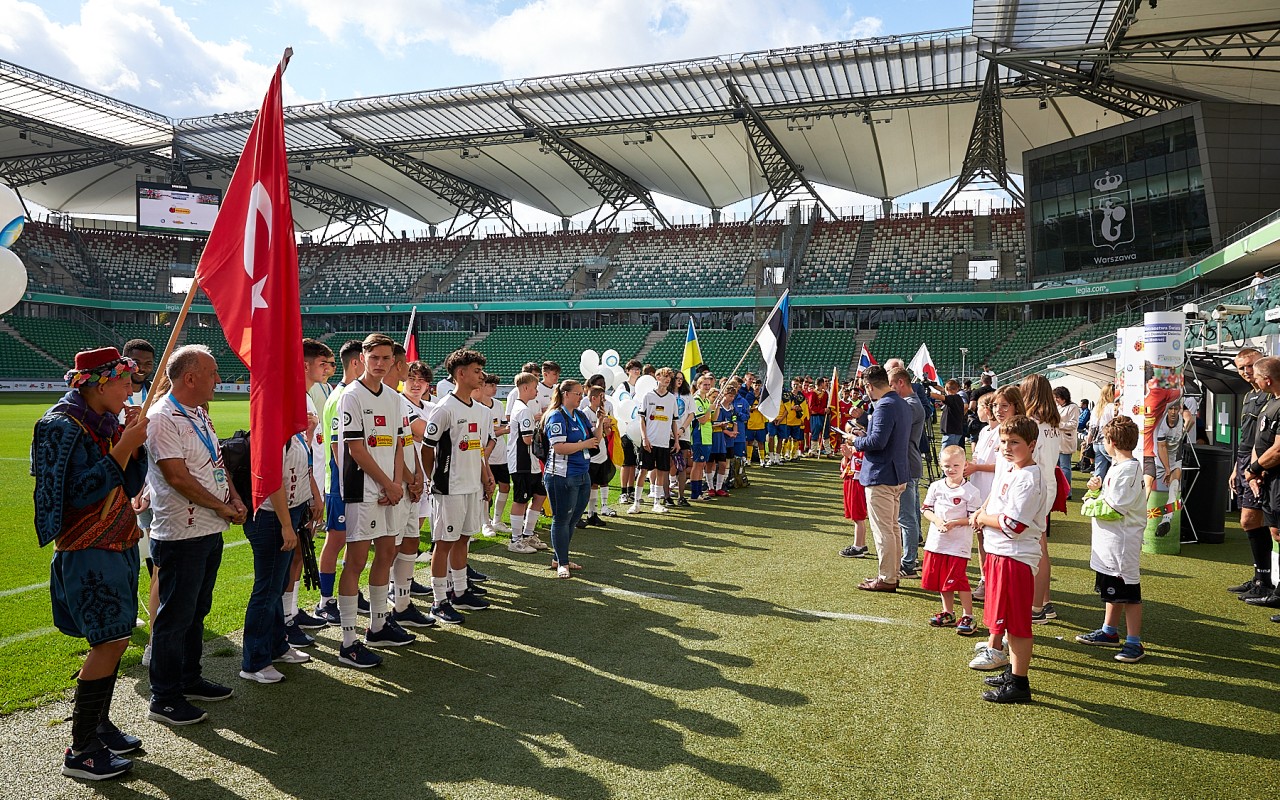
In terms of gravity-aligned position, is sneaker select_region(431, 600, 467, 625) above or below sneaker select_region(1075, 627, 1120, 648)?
above

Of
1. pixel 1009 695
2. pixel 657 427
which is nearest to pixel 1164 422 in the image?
pixel 1009 695

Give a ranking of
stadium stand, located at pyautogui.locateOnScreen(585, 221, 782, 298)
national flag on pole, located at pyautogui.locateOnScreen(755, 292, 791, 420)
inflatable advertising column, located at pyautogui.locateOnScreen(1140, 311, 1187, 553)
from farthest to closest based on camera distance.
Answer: stadium stand, located at pyautogui.locateOnScreen(585, 221, 782, 298) < national flag on pole, located at pyautogui.locateOnScreen(755, 292, 791, 420) < inflatable advertising column, located at pyautogui.locateOnScreen(1140, 311, 1187, 553)

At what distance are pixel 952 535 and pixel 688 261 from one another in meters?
40.1

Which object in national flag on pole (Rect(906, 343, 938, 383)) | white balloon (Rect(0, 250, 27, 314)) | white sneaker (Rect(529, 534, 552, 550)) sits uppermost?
national flag on pole (Rect(906, 343, 938, 383))

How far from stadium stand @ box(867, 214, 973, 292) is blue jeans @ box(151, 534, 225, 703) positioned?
127 feet

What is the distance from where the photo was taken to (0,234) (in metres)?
5.22

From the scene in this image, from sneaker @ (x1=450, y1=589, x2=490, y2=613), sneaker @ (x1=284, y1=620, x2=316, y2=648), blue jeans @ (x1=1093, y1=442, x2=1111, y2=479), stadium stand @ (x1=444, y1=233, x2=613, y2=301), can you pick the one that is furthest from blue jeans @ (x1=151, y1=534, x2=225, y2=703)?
stadium stand @ (x1=444, y1=233, x2=613, y2=301)

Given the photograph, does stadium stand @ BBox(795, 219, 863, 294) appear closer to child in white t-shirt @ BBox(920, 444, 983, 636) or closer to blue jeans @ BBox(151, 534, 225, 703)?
child in white t-shirt @ BBox(920, 444, 983, 636)

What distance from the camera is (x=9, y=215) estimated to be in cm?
536

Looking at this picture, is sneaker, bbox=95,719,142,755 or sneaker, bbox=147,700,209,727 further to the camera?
sneaker, bbox=147,700,209,727

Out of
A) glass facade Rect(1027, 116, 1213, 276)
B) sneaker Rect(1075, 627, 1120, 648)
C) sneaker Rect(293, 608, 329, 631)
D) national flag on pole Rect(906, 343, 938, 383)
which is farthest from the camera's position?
glass facade Rect(1027, 116, 1213, 276)

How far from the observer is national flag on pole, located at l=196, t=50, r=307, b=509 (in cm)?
413

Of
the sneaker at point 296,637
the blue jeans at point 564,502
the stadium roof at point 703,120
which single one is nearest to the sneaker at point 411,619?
the sneaker at point 296,637

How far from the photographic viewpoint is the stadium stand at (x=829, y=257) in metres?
41.0
